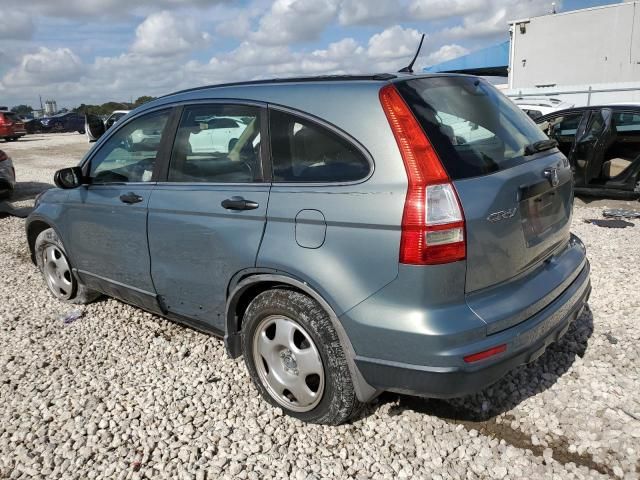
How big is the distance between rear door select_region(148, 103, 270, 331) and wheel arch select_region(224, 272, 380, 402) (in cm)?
9

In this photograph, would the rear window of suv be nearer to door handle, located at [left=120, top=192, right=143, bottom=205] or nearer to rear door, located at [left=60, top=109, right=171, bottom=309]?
rear door, located at [left=60, top=109, right=171, bottom=309]

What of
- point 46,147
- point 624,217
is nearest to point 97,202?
point 624,217

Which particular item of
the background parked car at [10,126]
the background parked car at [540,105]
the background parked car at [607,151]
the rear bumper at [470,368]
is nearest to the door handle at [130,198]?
the rear bumper at [470,368]

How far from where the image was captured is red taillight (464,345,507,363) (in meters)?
2.27

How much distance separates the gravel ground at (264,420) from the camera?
2594 mm

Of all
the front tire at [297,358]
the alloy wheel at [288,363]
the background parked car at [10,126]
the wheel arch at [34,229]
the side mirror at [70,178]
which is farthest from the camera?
the background parked car at [10,126]

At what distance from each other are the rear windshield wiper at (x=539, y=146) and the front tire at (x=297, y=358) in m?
1.39

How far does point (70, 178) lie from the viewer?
404 cm

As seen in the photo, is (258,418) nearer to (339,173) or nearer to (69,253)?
(339,173)

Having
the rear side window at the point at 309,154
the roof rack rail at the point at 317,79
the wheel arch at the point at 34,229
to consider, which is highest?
the roof rack rail at the point at 317,79

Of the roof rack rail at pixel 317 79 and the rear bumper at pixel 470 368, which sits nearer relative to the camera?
the rear bumper at pixel 470 368

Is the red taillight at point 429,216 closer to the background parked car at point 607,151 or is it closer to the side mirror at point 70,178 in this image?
the side mirror at point 70,178

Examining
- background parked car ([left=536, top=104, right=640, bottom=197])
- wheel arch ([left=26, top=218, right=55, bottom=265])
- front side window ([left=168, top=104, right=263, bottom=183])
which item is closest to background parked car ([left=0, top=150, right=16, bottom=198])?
wheel arch ([left=26, top=218, right=55, bottom=265])

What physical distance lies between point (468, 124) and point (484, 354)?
115cm
